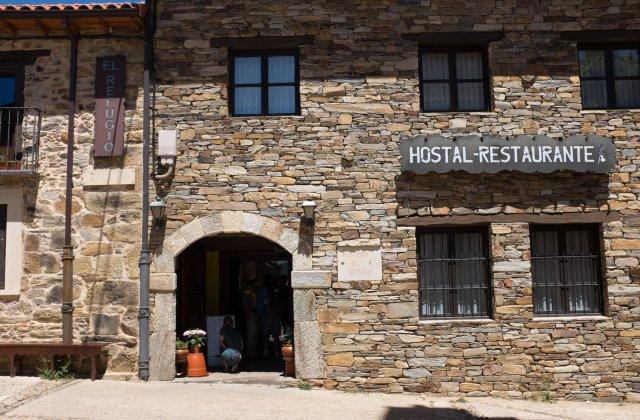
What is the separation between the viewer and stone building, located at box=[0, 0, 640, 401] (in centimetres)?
869

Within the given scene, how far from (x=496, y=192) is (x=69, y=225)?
620cm

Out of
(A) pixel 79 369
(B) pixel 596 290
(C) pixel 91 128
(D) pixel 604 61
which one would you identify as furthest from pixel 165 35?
(B) pixel 596 290

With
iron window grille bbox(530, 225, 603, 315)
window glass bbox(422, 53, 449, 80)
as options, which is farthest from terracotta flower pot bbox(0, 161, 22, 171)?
iron window grille bbox(530, 225, 603, 315)

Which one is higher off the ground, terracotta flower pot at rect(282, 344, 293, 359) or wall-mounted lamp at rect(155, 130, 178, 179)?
wall-mounted lamp at rect(155, 130, 178, 179)

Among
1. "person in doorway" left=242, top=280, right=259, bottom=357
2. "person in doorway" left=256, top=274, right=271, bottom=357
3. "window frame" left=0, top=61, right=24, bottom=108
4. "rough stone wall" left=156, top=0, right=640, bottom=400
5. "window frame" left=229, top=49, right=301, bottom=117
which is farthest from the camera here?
"person in doorway" left=242, top=280, right=259, bottom=357

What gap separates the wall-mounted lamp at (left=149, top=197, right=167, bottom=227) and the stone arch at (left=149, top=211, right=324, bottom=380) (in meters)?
0.28

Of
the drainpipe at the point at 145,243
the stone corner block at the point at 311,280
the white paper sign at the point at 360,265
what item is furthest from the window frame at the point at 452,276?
the drainpipe at the point at 145,243

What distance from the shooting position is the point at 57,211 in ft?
29.1

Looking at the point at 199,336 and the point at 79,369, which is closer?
the point at 79,369

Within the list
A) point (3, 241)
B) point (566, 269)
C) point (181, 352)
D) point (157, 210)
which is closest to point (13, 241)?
point (3, 241)

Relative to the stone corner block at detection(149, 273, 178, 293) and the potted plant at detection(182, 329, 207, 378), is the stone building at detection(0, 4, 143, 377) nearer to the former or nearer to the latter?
the stone corner block at detection(149, 273, 178, 293)

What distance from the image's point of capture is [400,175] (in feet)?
29.3

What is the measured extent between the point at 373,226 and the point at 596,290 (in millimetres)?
3428

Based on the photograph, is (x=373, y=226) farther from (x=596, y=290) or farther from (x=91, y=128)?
(x=91, y=128)
